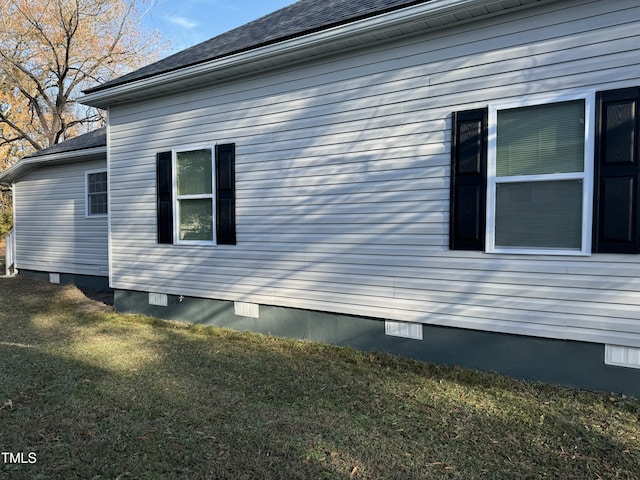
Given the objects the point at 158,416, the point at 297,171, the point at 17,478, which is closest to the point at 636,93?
the point at 297,171

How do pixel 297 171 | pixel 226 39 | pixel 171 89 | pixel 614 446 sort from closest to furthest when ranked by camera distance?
pixel 614 446 → pixel 297 171 → pixel 171 89 → pixel 226 39

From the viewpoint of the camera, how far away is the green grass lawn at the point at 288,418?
8.82ft

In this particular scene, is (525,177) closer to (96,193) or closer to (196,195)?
(196,195)

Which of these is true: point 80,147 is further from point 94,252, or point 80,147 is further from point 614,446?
point 614,446

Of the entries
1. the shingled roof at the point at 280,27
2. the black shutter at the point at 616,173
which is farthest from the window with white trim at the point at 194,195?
the black shutter at the point at 616,173

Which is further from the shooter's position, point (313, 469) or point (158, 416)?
point (158, 416)

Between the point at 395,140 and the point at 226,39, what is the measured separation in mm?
3862

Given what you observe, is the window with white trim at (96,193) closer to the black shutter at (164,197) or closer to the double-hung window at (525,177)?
the black shutter at (164,197)

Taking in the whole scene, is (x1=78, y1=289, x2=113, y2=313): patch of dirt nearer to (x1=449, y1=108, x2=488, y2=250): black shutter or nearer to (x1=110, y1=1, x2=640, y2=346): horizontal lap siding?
(x1=110, y1=1, x2=640, y2=346): horizontal lap siding

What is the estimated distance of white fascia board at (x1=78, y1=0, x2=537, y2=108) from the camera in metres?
4.09

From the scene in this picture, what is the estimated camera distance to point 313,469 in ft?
8.71

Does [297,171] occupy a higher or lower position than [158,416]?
higher

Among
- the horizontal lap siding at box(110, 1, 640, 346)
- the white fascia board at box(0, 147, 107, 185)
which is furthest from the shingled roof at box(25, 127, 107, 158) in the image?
the horizontal lap siding at box(110, 1, 640, 346)

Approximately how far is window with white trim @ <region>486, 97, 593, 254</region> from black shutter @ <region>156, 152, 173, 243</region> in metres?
4.55
